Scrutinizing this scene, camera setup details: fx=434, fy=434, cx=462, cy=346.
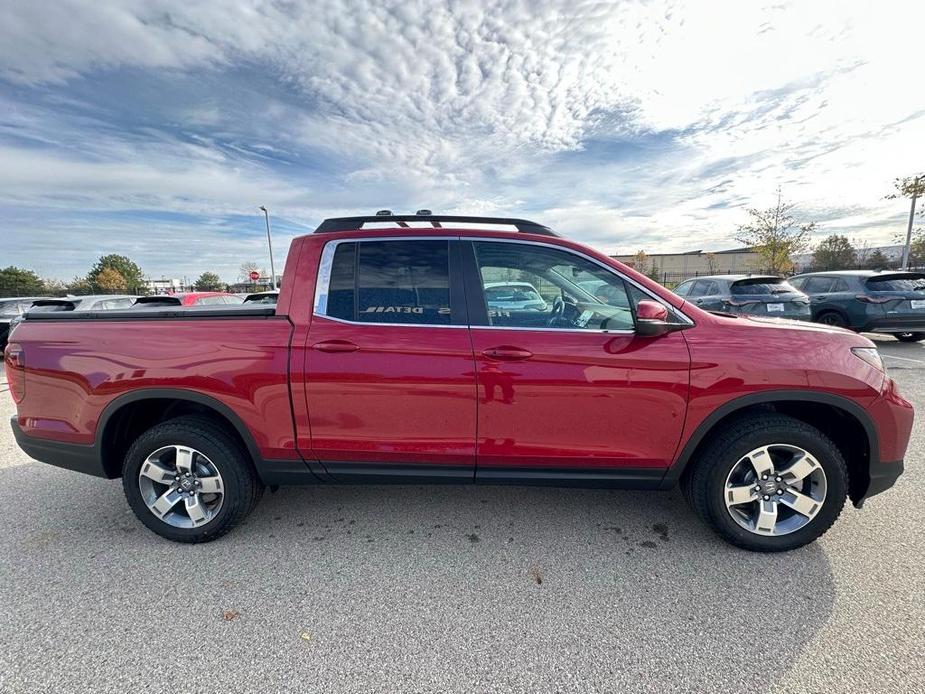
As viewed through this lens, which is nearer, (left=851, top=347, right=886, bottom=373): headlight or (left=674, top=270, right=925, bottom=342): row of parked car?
(left=851, top=347, right=886, bottom=373): headlight

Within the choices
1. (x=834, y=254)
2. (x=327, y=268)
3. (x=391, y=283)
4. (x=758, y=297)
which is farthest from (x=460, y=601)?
(x=834, y=254)

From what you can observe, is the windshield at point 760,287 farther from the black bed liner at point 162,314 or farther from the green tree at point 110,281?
the green tree at point 110,281

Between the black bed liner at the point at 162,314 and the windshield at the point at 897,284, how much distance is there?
35.6 feet

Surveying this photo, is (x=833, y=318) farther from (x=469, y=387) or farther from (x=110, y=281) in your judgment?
(x=110, y=281)

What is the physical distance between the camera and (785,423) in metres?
2.42

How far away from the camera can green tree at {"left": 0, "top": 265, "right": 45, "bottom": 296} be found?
3697 centimetres

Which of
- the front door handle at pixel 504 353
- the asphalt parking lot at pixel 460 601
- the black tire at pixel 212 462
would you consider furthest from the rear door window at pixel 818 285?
the black tire at pixel 212 462

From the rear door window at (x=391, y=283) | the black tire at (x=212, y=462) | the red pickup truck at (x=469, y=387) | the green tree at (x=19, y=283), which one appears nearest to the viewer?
the red pickup truck at (x=469, y=387)

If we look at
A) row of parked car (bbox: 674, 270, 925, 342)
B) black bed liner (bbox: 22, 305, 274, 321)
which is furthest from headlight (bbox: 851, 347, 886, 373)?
row of parked car (bbox: 674, 270, 925, 342)

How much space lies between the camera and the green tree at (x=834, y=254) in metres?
38.6

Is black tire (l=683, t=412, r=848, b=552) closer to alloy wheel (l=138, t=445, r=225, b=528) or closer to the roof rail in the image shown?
the roof rail

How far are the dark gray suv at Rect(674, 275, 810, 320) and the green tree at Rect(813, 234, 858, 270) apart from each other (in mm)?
39643

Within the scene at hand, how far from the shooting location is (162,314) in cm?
266

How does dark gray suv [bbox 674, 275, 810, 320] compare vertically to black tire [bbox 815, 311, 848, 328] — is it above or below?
above
